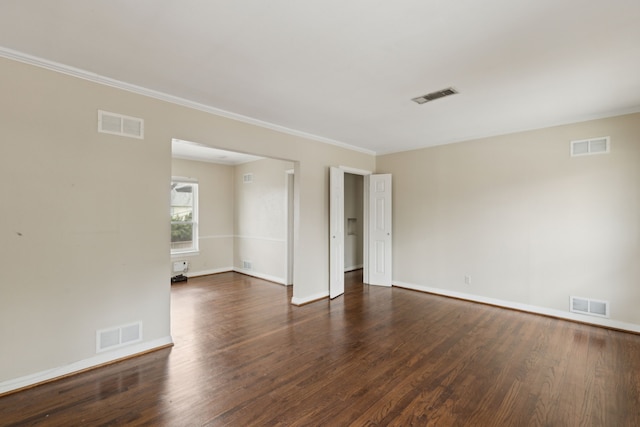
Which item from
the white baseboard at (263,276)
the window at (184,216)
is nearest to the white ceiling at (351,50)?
the white baseboard at (263,276)

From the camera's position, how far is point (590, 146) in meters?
3.77

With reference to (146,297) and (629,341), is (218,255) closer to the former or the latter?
(146,297)

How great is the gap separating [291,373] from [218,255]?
4835 millimetres

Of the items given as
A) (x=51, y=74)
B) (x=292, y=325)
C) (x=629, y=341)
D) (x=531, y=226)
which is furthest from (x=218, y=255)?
(x=629, y=341)

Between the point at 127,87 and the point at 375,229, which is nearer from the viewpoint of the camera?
the point at 127,87

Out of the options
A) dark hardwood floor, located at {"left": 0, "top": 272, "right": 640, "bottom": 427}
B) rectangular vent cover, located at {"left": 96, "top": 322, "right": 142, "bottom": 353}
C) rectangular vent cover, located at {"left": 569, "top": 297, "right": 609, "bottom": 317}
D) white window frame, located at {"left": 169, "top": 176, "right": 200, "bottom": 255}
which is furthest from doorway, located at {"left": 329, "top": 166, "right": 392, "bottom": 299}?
white window frame, located at {"left": 169, "top": 176, "right": 200, "bottom": 255}

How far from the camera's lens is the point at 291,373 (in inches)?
102

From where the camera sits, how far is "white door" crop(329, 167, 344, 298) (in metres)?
4.90

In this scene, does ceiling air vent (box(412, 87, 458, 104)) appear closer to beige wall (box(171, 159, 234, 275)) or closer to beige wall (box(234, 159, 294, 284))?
beige wall (box(234, 159, 294, 284))

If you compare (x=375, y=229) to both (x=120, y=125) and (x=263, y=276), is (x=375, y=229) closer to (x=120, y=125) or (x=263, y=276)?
Result: (x=263, y=276)

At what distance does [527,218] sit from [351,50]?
3.63 m

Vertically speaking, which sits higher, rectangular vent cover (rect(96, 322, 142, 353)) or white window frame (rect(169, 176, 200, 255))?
white window frame (rect(169, 176, 200, 255))

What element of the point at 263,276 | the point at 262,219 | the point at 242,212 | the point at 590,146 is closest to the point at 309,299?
the point at 263,276

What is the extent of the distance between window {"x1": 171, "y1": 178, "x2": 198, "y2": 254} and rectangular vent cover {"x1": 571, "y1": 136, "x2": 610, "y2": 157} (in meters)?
6.77
